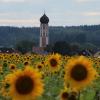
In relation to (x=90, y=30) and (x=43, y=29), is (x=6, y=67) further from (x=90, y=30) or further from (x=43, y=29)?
(x=90, y=30)

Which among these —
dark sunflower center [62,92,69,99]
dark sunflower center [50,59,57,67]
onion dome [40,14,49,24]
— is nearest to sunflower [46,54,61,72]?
dark sunflower center [50,59,57,67]

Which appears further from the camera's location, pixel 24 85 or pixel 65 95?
pixel 65 95

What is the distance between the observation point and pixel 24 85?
3.38 metres

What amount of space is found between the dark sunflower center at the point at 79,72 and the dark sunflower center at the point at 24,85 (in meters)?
0.43

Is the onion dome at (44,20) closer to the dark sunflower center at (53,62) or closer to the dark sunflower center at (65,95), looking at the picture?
the dark sunflower center at (53,62)

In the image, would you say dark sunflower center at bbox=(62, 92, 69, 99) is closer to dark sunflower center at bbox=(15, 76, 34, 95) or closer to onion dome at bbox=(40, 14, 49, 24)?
dark sunflower center at bbox=(15, 76, 34, 95)

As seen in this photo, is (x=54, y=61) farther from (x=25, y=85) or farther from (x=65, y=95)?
(x=25, y=85)

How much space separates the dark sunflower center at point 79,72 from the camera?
370 cm

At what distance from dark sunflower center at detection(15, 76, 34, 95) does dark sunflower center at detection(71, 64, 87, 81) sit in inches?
16.9

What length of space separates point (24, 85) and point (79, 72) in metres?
0.49

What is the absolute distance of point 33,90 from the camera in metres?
3.38

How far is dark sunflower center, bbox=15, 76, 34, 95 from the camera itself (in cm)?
338

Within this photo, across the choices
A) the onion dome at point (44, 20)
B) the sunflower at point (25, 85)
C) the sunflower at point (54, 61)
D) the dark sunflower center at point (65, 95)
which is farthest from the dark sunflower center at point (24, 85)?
the onion dome at point (44, 20)

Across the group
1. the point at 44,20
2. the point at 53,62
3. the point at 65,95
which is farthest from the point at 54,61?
the point at 44,20
